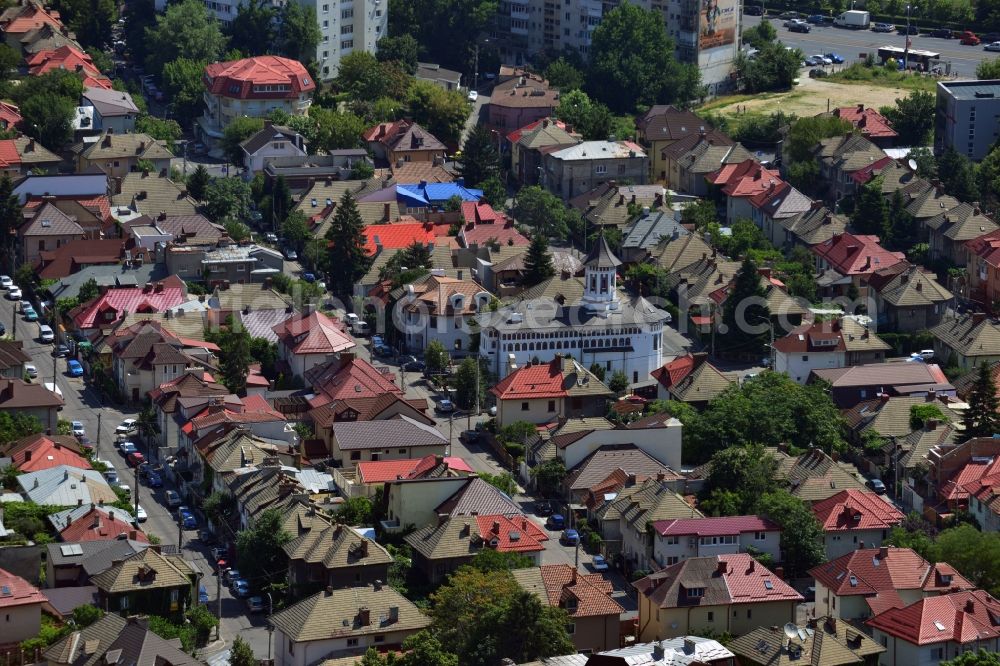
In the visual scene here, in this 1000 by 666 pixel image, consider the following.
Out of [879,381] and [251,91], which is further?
[251,91]

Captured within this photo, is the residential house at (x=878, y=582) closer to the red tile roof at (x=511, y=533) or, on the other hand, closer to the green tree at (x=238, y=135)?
the red tile roof at (x=511, y=533)

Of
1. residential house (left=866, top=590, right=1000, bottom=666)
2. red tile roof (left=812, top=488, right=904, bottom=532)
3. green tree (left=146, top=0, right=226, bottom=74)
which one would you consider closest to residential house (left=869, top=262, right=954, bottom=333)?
red tile roof (left=812, top=488, right=904, bottom=532)

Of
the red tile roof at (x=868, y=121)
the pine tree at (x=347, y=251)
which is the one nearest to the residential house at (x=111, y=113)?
the pine tree at (x=347, y=251)

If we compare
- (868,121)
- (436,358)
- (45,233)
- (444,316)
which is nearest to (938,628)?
(436,358)

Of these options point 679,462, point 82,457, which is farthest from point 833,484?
point 82,457

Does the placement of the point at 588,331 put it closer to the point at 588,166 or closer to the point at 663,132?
the point at 588,166

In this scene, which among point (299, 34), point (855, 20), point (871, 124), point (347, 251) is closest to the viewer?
point (347, 251)

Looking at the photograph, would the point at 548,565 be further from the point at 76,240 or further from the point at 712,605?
the point at 76,240

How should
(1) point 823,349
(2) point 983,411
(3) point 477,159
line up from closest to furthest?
(2) point 983,411 → (1) point 823,349 → (3) point 477,159
